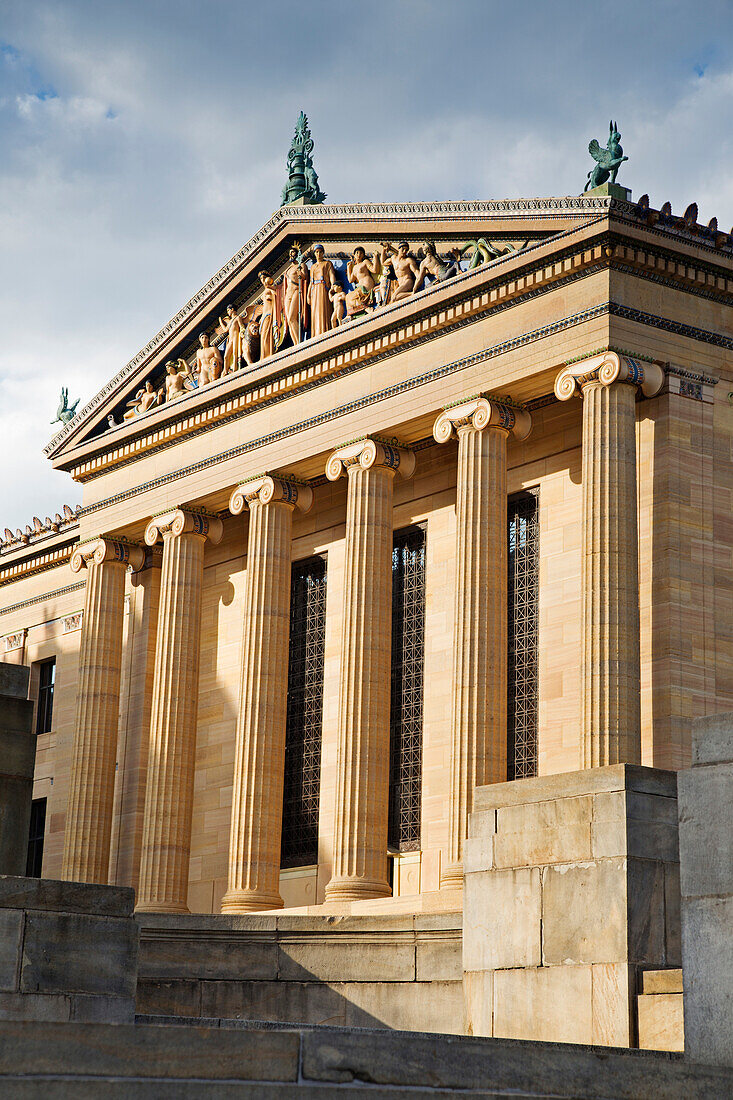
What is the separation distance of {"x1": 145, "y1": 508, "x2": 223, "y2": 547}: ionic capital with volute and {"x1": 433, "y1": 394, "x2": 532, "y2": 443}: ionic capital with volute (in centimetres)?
996

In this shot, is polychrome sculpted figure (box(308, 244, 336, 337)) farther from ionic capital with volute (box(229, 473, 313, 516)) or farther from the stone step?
the stone step

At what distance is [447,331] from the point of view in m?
36.8

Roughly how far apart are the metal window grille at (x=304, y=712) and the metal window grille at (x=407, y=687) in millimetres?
2819

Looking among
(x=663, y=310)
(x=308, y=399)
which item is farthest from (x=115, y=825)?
(x=663, y=310)

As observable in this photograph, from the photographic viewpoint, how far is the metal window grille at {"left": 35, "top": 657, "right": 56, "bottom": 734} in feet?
178

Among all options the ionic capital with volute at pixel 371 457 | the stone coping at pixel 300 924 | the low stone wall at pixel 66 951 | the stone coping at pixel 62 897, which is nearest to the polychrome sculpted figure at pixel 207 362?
the ionic capital with volute at pixel 371 457

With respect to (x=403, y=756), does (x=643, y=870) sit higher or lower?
lower

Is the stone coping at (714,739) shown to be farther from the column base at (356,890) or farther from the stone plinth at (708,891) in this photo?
the column base at (356,890)

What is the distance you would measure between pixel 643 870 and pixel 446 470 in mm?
24822

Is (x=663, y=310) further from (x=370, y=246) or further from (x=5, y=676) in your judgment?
(x=5, y=676)

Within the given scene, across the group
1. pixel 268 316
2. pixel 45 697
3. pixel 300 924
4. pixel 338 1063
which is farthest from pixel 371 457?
pixel 338 1063

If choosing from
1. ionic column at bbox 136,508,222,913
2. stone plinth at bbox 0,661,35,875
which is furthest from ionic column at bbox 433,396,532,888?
stone plinth at bbox 0,661,35,875

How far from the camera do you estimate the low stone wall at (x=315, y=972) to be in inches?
918

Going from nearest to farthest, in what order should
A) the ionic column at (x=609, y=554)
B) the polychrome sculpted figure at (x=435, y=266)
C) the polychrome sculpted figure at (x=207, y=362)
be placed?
the ionic column at (x=609, y=554) → the polychrome sculpted figure at (x=435, y=266) → the polychrome sculpted figure at (x=207, y=362)
